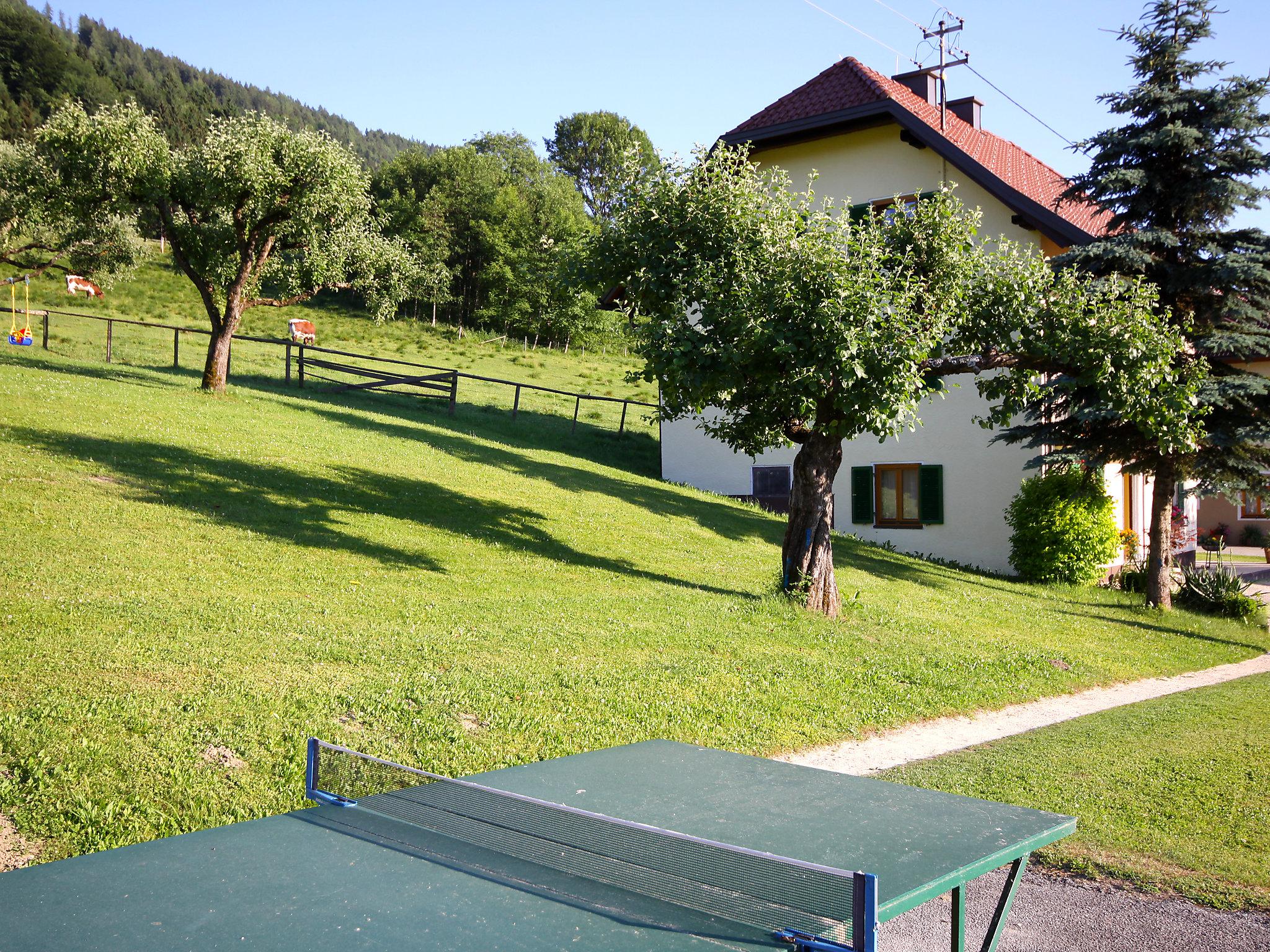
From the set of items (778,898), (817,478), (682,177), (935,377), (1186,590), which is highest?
(682,177)

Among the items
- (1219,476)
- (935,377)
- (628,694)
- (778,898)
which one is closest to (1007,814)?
(778,898)

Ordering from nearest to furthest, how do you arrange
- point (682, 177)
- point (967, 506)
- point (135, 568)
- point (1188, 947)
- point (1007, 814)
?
point (1007, 814)
point (1188, 947)
point (135, 568)
point (682, 177)
point (967, 506)

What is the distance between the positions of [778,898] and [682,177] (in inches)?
447

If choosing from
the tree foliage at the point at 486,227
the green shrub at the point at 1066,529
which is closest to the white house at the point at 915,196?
the green shrub at the point at 1066,529

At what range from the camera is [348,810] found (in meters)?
3.47

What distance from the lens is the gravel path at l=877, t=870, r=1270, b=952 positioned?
4590 mm

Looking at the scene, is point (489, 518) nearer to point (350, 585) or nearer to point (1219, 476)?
point (350, 585)

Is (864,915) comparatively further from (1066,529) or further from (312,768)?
(1066,529)

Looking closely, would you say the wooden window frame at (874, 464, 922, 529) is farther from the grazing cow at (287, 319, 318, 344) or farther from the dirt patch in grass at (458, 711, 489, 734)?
the grazing cow at (287, 319, 318, 344)

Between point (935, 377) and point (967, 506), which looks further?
point (967, 506)

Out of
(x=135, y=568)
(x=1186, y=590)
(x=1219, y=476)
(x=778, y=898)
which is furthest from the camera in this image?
(x=1186, y=590)

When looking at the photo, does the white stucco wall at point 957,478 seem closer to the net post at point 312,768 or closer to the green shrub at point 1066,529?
the green shrub at point 1066,529

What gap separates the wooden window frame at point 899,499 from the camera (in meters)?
22.3

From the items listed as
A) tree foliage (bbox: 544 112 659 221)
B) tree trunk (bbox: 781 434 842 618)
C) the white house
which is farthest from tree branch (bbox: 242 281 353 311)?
tree foliage (bbox: 544 112 659 221)
